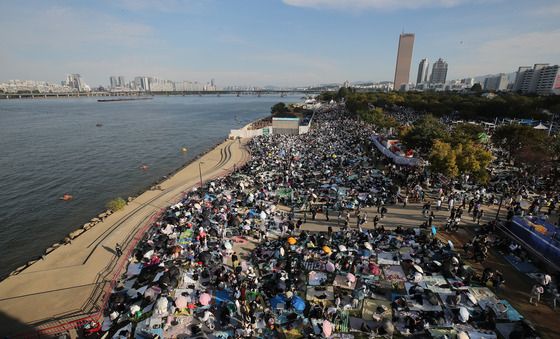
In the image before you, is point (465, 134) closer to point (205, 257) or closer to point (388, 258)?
point (388, 258)

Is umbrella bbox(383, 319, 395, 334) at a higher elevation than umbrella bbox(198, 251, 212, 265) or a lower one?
higher

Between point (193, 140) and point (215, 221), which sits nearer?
point (215, 221)

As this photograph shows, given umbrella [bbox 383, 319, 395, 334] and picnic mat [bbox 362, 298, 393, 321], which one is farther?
picnic mat [bbox 362, 298, 393, 321]

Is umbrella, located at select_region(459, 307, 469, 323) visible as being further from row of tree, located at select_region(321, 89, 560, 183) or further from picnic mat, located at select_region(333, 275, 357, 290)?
row of tree, located at select_region(321, 89, 560, 183)

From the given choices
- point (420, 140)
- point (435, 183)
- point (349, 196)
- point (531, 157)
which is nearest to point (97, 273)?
point (349, 196)

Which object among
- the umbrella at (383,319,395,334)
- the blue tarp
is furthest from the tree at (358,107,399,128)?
the umbrella at (383,319,395,334)

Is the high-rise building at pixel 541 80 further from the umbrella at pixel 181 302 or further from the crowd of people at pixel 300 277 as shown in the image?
the umbrella at pixel 181 302

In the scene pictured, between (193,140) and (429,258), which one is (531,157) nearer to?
(429,258)
